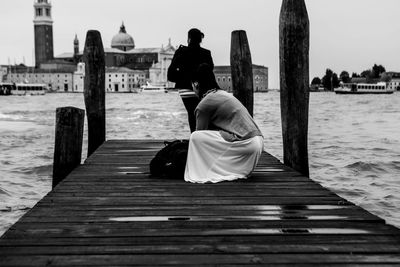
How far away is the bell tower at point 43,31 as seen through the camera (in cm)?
12850

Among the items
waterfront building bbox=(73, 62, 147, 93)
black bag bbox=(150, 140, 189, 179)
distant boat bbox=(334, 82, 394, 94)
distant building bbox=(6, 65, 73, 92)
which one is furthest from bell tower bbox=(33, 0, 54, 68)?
Result: black bag bbox=(150, 140, 189, 179)

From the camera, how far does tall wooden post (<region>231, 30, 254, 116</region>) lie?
8500 millimetres

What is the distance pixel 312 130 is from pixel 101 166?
1648 centimetres

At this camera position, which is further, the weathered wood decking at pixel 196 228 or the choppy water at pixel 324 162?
the choppy water at pixel 324 162

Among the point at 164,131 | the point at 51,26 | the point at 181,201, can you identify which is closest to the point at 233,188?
the point at 181,201

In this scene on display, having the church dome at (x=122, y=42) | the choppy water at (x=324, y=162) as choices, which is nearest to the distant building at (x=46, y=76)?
the church dome at (x=122, y=42)

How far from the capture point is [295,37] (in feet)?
19.4

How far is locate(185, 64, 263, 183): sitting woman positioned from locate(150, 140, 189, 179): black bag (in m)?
0.14

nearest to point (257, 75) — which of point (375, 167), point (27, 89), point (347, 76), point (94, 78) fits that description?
point (347, 76)

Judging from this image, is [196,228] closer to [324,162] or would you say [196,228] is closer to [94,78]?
[94,78]

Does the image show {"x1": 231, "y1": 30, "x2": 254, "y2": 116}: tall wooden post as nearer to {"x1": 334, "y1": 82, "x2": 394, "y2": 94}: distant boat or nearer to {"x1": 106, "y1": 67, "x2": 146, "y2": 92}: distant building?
{"x1": 334, "y1": 82, "x2": 394, "y2": 94}: distant boat

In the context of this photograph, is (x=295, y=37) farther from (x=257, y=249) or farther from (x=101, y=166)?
(x=257, y=249)

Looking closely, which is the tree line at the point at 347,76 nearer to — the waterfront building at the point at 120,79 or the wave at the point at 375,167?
the waterfront building at the point at 120,79

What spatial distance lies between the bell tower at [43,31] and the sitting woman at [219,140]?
127518mm
